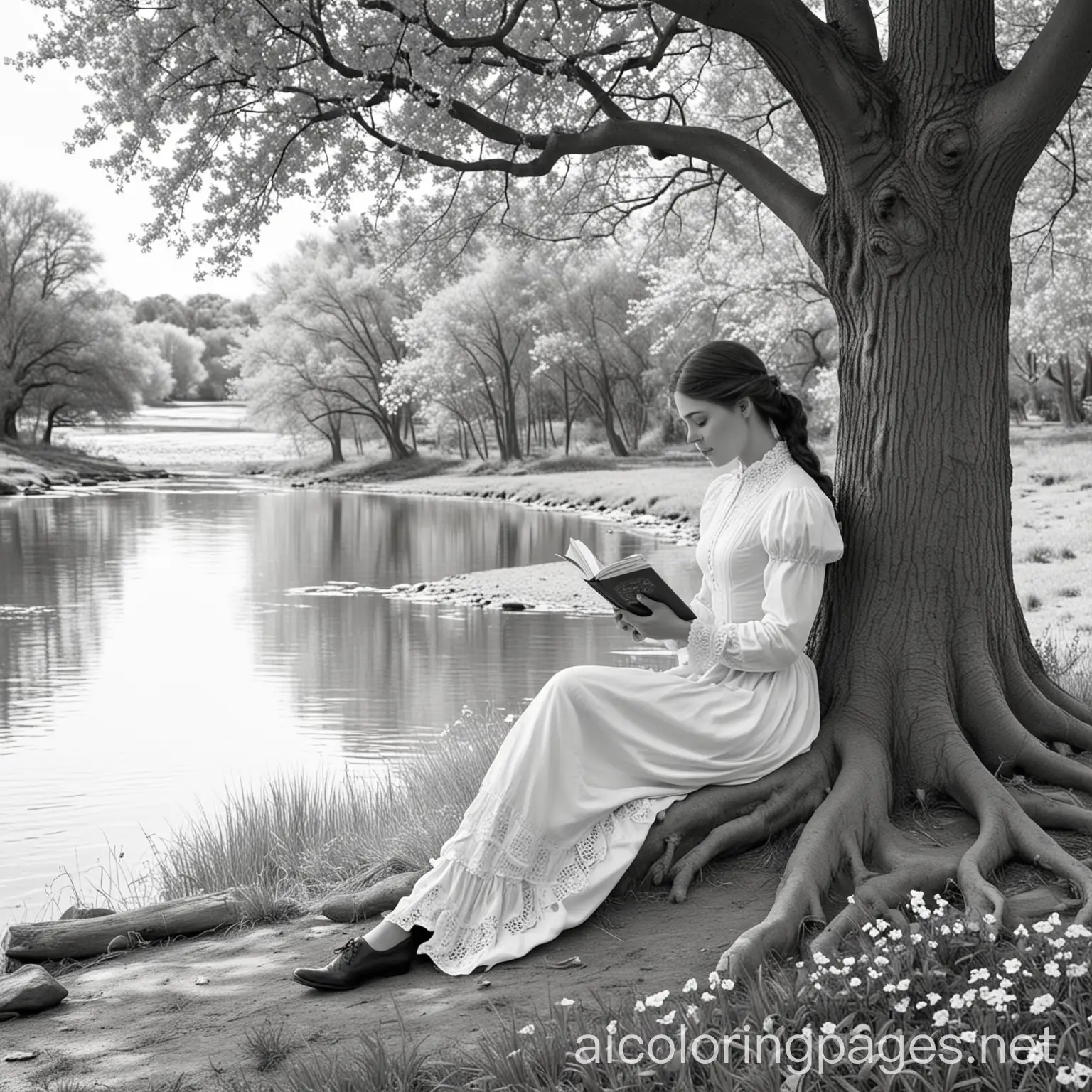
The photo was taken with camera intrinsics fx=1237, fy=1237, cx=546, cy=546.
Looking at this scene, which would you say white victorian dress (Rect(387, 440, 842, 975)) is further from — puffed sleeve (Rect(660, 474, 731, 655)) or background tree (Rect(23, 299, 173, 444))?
background tree (Rect(23, 299, 173, 444))

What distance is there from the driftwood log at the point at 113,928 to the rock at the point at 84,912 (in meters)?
0.51

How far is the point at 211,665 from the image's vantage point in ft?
46.9

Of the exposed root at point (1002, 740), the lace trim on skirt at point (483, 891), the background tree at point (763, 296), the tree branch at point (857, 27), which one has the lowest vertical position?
the lace trim on skirt at point (483, 891)

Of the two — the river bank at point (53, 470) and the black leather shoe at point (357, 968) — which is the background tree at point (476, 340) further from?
the black leather shoe at point (357, 968)

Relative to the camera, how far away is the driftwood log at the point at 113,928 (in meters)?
5.13

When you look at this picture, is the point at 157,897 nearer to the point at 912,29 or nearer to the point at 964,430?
the point at 964,430

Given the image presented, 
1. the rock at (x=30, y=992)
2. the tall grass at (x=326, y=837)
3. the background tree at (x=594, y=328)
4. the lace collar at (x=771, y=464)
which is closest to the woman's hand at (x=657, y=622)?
the lace collar at (x=771, y=464)

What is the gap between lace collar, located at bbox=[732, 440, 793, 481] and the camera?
489 centimetres

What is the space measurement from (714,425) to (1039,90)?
203cm

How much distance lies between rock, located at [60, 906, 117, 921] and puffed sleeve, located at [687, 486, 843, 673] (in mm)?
3145

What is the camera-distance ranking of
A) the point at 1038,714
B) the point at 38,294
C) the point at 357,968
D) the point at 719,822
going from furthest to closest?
the point at 38,294 → the point at 1038,714 → the point at 719,822 → the point at 357,968

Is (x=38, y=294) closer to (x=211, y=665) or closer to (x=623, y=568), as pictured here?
(x=211, y=665)

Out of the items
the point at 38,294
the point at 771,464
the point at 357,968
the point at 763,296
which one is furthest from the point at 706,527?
the point at 38,294

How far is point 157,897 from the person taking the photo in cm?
647
